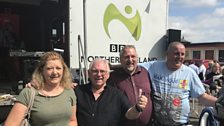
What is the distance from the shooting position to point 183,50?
348 centimetres

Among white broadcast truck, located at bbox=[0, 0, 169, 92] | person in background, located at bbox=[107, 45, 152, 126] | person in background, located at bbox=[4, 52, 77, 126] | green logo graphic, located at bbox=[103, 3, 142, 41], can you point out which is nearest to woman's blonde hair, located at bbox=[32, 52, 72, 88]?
person in background, located at bbox=[4, 52, 77, 126]

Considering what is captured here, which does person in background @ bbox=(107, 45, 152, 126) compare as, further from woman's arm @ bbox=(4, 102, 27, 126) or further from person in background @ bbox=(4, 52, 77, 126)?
woman's arm @ bbox=(4, 102, 27, 126)

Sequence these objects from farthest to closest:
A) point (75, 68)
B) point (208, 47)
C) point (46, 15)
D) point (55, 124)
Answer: point (208, 47) → point (46, 15) → point (75, 68) → point (55, 124)

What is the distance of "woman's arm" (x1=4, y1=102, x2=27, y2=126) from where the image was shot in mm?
2658

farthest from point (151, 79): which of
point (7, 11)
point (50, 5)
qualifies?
point (7, 11)

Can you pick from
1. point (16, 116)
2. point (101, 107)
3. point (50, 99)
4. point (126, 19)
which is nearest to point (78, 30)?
point (126, 19)

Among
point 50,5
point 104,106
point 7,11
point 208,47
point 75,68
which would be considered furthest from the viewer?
point 208,47

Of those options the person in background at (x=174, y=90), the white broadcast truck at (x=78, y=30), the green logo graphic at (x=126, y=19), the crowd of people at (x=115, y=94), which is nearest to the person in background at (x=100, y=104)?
the crowd of people at (x=115, y=94)

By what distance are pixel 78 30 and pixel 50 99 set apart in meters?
1.83

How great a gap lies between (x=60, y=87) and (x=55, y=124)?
0.31 meters

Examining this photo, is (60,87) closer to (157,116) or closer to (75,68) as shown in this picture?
(157,116)

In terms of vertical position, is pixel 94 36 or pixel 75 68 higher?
pixel 94 36

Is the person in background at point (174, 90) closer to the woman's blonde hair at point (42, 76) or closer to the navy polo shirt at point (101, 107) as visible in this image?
the navy polo shirt at point (101, 107)

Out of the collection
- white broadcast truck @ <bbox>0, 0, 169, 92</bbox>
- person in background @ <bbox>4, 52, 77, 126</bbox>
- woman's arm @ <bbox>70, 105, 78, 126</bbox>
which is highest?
white broadcast truck @ <bbox>0, 0, 169, 92</bbox>
